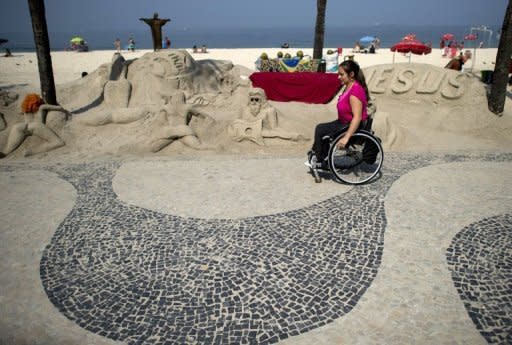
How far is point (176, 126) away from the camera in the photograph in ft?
26.8

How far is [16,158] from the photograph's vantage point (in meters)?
7.75

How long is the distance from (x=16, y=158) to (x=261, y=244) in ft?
20.2

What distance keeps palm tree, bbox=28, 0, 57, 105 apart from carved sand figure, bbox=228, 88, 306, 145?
530cm

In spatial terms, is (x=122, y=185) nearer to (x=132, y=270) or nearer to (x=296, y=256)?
(x=132, y=270)

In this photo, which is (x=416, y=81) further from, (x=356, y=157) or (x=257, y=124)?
(x=356, y=157)

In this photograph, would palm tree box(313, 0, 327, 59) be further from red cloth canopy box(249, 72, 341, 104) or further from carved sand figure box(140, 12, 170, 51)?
carved sand figure box(140, 12, 170, 51)

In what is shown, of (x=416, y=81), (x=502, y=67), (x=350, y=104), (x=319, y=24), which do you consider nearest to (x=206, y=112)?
(x=350, y=104)

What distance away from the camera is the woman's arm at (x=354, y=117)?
5206 mm

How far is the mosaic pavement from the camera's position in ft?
10.5

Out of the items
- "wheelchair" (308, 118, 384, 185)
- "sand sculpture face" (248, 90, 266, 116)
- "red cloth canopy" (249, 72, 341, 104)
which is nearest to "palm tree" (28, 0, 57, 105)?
"sand sculpture face" (248, 90, 266, 116)

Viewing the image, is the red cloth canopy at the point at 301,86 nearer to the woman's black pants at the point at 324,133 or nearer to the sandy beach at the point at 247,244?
the sandy beach at the point at 247,244

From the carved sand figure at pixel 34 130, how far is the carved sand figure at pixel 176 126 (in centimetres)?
214

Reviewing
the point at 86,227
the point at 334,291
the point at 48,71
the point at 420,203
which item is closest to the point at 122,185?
the point at 86,227

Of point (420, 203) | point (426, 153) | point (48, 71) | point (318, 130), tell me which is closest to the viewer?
point (420, 203)
